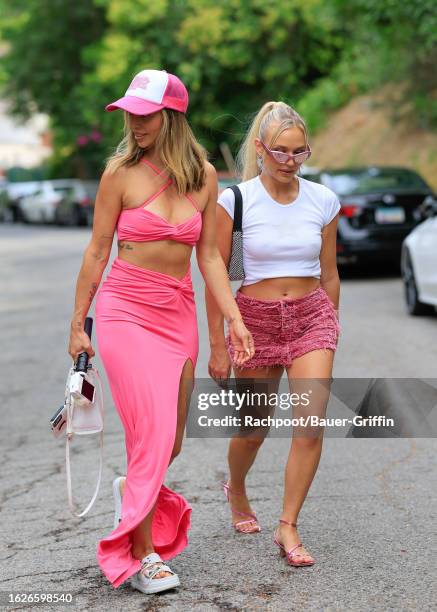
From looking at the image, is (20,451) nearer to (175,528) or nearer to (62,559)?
(62,559)

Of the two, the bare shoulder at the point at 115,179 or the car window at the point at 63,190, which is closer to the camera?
the bare shoulder at the point at 115,179

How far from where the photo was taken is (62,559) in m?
4.96

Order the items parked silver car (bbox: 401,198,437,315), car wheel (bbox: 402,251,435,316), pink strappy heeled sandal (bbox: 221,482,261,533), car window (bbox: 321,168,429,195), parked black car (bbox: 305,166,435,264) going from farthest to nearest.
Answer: car window (bbox: 321,168,429,195) < parked black car (bbox: 305,166,435,264) < car wheel (bbox: 402,251,435,316) < parked silver car (bbox: 401,198,437,315) < pink strappy heeled sandal (bbox: 221,482,261,533)

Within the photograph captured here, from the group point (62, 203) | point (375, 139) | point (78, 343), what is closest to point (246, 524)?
point (78, 343)

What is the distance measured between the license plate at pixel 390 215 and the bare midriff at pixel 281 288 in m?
11.3

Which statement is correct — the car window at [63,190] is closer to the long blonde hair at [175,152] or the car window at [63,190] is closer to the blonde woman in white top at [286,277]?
the blonde woman in white top at [286,277]

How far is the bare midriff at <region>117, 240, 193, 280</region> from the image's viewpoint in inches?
177

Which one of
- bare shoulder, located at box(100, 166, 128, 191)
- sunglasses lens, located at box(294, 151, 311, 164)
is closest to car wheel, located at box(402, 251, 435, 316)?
sunglasses lens, located at box(294, 151, 311, 164)

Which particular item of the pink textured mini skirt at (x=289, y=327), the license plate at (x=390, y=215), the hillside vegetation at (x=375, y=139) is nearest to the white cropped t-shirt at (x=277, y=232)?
the pink textured mini skirt at (x=289, y=327)

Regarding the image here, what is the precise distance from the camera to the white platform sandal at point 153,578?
4398 mm

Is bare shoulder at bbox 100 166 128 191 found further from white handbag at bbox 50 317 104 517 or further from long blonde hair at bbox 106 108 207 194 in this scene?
white handbag at bbox 50 317 104 517

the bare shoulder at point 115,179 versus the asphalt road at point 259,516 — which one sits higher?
the bare shoulder at point 115,179

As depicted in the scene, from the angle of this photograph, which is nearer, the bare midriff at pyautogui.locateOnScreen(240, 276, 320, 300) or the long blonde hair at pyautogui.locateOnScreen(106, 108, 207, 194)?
the long blonde hair at pyautogui.locateOnScreen(106, 108, 207, 194)

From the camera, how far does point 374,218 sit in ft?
52.6
